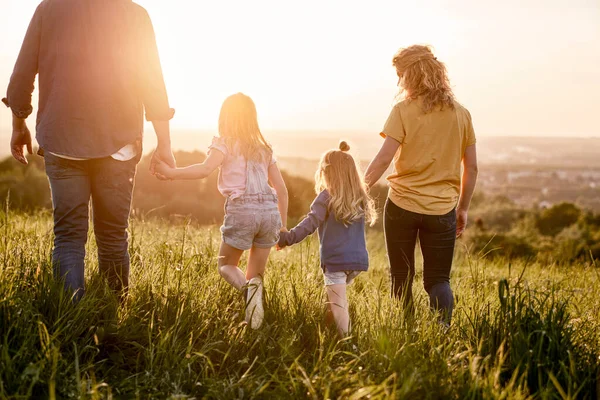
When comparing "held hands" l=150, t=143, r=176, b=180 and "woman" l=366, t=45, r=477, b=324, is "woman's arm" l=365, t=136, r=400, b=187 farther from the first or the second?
"held hands" l=150, t=143, r=176, b=180

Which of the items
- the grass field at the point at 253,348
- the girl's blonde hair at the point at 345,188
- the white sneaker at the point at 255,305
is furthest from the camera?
the girl's blonde hair at the point at 345,188

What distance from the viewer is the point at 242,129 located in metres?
3.64

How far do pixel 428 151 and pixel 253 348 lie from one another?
5.38 feet

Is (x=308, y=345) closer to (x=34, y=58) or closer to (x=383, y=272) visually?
(x=34, y=58)

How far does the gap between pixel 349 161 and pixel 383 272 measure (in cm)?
345

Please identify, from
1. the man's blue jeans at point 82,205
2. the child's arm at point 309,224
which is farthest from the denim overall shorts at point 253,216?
the man's blue jeans at point 82,205

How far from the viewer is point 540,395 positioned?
235 cm

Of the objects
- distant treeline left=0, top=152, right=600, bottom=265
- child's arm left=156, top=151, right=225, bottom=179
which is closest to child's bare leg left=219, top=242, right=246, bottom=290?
child's arm left=156, top=151, right=225, bottom=179

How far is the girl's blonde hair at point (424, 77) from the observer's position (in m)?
3.54

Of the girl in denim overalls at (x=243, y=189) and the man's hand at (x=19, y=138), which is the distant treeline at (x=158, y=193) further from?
the man's hand at (x=19, y=138)

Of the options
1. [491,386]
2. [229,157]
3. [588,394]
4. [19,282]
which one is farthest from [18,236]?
[588,394]

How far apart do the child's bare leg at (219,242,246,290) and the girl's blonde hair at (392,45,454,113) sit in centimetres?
152

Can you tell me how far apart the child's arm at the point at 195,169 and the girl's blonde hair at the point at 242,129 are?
0.39ft

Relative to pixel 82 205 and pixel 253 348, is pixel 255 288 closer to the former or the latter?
pixel 253 348
